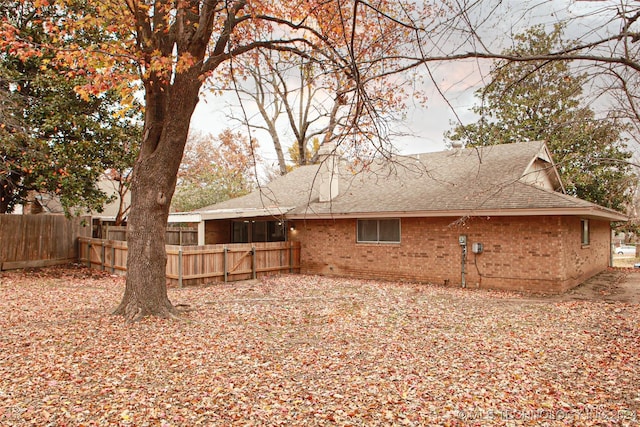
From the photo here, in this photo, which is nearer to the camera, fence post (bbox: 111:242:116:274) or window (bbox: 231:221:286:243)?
fence post (bbox: 111:242:116:274)

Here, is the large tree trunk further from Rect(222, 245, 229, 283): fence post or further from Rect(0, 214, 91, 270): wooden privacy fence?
Rect(0, 214, 91, 270): wooden privacy fence

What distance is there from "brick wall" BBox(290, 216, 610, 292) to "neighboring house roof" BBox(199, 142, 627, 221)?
595 mm

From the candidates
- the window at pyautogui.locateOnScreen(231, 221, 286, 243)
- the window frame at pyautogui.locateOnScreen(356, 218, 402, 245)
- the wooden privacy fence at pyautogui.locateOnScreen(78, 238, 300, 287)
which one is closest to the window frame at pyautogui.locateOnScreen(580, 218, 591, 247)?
the window frame at pyautogui.locateOnScreen(356, 218, 402, 245)

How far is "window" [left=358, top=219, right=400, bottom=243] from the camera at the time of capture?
548 inches

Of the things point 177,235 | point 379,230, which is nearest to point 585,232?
point 379,230

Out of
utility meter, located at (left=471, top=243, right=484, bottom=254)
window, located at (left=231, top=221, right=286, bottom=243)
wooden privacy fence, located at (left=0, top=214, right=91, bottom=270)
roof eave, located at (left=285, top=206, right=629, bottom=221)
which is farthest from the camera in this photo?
window, located at (left=231, top=221, right=286, bottom=243)

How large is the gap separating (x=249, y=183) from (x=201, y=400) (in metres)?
28.5

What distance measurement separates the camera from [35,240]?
15.2 meters

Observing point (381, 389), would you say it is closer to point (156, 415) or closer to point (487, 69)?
point (156, 415)

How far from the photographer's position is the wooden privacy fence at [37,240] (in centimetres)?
1434

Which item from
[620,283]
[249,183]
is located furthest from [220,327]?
[249,183]

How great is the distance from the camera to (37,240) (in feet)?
50.2

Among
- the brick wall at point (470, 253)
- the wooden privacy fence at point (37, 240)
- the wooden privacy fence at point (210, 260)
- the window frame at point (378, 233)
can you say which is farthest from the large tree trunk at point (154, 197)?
the wooden privacy fence at point (37, 240)

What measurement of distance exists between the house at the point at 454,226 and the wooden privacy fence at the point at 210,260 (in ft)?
3.34
